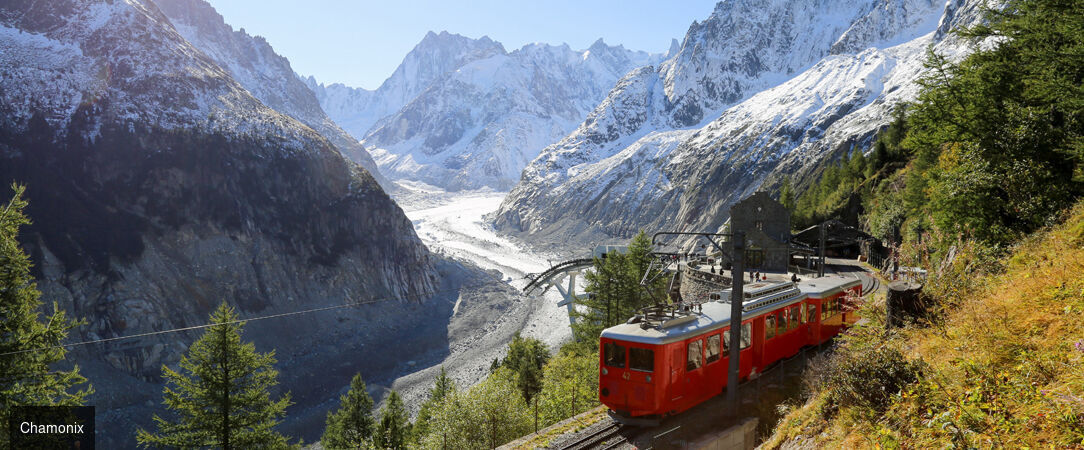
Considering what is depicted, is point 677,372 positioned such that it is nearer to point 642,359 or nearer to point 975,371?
point 642,359

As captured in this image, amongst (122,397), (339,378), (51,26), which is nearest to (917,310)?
(339,378)

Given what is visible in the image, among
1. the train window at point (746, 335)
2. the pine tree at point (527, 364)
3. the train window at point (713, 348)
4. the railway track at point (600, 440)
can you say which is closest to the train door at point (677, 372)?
the train window at point (713, 348)

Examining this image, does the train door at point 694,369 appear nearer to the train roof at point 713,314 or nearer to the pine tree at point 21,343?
the train roof at point 713,314

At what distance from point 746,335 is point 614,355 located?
4.90 meters

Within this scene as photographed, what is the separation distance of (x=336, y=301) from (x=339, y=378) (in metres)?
26.5

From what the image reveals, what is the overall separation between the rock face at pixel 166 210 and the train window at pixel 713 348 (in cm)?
5075

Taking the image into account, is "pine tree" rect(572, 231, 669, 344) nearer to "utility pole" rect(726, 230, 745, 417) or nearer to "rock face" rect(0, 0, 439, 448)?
"utility pole" rect(726, 230, 745, 417)

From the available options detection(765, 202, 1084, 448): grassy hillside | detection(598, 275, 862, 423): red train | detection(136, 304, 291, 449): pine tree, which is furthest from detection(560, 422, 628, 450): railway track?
detection(136, 304, 291, 449): pine tree

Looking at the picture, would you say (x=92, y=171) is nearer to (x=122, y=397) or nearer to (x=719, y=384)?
(x=122, y=397)

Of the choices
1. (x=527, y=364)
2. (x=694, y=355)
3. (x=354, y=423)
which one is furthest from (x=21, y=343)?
(x=527, y=364)

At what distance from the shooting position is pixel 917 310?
1377cm

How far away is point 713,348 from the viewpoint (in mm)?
16391

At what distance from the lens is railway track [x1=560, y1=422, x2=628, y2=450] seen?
15.6 meters

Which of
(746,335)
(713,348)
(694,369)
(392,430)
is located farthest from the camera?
(392,430)
